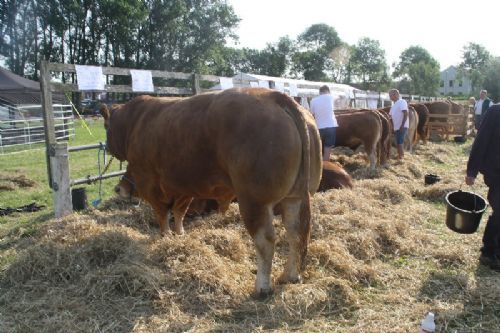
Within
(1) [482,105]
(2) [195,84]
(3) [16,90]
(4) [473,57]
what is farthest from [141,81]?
(4) [473,57]

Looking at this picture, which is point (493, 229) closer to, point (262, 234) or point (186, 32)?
point (262, 234)

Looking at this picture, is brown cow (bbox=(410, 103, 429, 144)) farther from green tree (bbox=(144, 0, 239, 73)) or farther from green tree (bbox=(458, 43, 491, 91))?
green tree (bbox=(458, 43, 491, 91))

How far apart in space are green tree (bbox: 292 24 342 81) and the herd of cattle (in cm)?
7382

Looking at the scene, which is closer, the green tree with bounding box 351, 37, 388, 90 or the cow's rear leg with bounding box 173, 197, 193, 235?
the cow's rear leg with bounding box 173, 197, 193, 235

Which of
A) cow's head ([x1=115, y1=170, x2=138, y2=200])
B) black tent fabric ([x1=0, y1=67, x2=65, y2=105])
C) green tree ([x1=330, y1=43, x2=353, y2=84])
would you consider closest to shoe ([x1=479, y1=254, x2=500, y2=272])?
cow's head ([x1=115, y1=170, x2=138, y2=200])

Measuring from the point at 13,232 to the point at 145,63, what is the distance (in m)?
43.6

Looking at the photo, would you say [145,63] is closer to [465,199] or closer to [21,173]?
[21,173]

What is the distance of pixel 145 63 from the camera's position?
46.8m

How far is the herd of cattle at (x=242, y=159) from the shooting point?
3.55 m

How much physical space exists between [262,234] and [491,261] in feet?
8.68

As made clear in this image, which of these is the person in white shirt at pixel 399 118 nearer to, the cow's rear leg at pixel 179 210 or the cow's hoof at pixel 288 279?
the cow's rear leg at pixel 179 210

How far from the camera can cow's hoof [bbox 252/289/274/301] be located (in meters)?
3.70

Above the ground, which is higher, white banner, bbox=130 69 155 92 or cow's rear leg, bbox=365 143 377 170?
white banner, bbox=130 69 155 92

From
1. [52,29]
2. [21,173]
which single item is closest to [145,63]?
[52,29]
